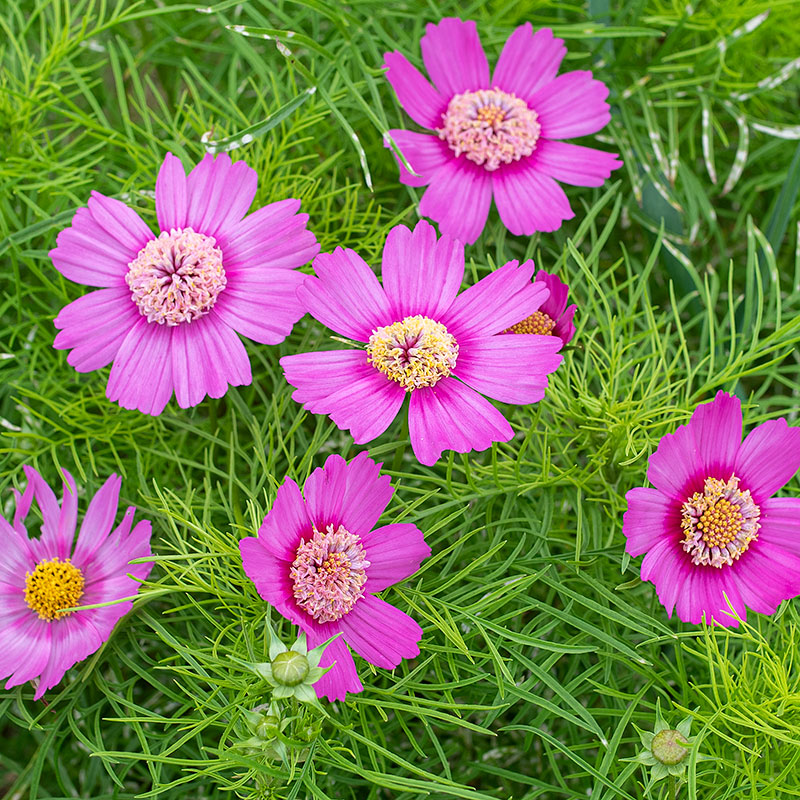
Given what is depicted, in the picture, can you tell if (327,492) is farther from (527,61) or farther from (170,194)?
(527,61)

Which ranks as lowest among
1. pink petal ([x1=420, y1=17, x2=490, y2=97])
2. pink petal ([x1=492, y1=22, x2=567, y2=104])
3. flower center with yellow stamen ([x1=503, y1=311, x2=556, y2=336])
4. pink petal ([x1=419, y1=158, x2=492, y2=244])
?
flower center with yellow stamen ([x1=503, y1=311, x2=556, y2=336])

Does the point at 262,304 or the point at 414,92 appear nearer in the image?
the point at 262,304

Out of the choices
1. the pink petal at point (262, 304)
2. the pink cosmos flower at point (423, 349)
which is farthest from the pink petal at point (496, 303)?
the pink petal at point (262, 304)

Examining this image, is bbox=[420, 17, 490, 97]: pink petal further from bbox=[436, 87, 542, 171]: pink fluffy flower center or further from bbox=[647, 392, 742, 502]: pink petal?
bbox=[647, 392, 742, 502]: pink petal

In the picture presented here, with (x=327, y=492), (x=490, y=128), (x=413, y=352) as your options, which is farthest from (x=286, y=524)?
(x=490, y=128)

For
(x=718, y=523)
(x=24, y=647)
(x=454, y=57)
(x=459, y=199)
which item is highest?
(x=454, y=57)

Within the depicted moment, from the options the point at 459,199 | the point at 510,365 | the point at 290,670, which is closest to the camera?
the point at 290,670

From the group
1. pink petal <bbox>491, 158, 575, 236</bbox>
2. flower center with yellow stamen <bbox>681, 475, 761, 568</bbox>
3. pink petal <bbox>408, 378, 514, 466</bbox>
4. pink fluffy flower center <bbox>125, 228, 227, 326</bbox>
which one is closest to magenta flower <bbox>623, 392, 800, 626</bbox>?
flower center with yellow stamen <bbox>681, 475, 761, 568</bbox>

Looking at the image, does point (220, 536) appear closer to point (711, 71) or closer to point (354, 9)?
point (354, 9)
